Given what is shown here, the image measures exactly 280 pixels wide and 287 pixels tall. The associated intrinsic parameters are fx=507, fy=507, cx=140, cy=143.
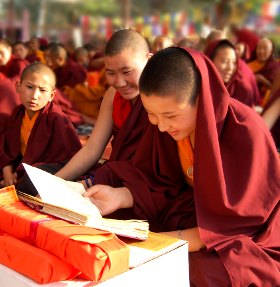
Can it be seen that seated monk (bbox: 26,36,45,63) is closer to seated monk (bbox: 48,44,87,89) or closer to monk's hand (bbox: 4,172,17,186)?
seated monk (bbox: 48,44,87,89)

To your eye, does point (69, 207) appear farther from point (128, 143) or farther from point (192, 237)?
point (128, 143)

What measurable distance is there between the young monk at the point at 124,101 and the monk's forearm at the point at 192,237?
0.59m

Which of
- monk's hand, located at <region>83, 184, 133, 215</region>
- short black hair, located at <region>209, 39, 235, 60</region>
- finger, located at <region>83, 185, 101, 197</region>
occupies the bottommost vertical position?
monk's hand, located at <region>83, 184, 133, 215</region>

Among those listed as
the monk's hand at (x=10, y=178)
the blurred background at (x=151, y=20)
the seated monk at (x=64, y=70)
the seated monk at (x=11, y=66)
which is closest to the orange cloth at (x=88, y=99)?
the seated monk at (x=64, y=70)

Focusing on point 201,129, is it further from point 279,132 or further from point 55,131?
point 279,132

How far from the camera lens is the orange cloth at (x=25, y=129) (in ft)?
9.41

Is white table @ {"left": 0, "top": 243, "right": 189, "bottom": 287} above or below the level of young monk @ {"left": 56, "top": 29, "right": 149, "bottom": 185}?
below

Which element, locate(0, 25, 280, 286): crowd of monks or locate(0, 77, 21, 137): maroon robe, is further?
locate(0, 77, 21, 137): maroon robe

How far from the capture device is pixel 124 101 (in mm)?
2342

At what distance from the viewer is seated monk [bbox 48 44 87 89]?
22.4 ft

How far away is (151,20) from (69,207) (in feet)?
45.6

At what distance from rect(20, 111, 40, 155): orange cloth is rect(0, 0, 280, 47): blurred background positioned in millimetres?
10448

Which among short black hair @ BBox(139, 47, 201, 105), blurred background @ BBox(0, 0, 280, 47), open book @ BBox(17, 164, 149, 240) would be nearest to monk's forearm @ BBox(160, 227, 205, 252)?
open book @ BBox(17, 164, 149, 240)

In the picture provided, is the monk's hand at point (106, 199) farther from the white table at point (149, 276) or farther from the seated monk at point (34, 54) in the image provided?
the seated monk at point (34, 54)
